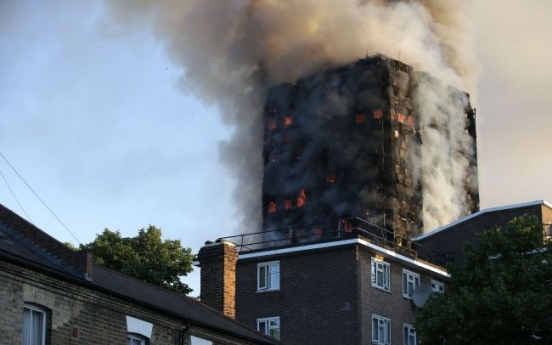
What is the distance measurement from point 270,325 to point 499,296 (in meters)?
18.1

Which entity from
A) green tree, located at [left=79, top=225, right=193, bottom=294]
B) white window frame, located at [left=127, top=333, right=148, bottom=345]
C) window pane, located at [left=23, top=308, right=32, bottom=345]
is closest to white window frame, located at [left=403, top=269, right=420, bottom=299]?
green tree, located at [left=79, top=225, right=193, bottom=294]

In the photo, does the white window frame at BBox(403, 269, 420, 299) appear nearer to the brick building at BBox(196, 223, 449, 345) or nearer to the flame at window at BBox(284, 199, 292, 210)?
the brick building at BBox(196, 223, 449, 345)

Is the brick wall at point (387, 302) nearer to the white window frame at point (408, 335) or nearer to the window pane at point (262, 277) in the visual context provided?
the white window frame at point (408, 335)

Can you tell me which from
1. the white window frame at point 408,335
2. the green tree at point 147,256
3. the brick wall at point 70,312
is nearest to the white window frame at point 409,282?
the white window frame at point 408,335

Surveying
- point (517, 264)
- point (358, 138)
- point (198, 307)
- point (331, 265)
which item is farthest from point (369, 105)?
point (198, 307)

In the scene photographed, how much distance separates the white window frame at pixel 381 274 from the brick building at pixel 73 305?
950 inches

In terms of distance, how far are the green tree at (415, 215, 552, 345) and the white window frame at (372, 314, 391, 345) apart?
10456mm

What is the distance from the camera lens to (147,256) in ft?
230

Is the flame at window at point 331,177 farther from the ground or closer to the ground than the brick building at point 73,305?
farther from the ground

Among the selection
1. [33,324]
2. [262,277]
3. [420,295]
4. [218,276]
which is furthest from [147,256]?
[33,324]

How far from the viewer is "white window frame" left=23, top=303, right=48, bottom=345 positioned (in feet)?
94.9

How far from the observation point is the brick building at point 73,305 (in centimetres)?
2842

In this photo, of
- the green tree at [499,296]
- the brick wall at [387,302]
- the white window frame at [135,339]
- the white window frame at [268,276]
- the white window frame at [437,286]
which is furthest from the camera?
the white window frame at [437,286]

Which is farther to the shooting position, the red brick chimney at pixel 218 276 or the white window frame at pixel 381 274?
the white window frame at pixel 381 274
